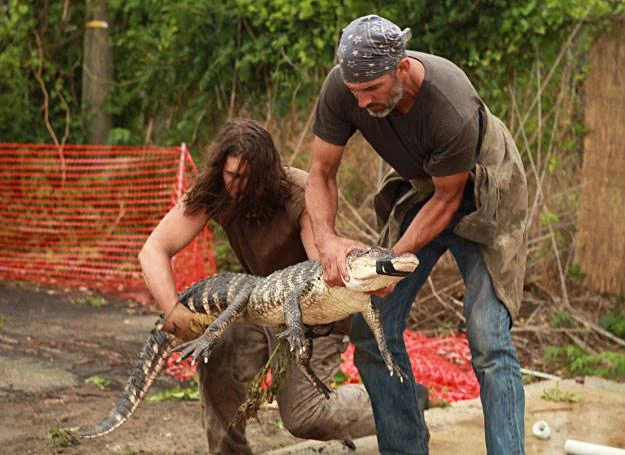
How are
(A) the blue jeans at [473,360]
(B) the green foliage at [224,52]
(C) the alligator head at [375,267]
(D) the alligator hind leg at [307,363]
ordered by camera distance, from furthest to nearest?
(B) the green foliage at [224,52] → (A) the blue jeans at [473,360] → (D) the alligator hind leg at [307,363] → (C) the alligator head at [375,267]

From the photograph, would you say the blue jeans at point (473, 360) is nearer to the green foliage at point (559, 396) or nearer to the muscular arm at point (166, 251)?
the muscular arm at point (166, 251)

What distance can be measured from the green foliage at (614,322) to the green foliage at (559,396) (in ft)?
6.80

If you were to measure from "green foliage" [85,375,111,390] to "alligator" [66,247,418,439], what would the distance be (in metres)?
1.92

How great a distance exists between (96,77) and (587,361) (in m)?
7.50

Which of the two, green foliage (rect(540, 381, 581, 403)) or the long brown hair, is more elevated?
the long brown hair

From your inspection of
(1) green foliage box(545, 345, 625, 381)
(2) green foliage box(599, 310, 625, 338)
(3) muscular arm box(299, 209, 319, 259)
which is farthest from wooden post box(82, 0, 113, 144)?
(3) muscular arm box(299, 209, 319, 259)

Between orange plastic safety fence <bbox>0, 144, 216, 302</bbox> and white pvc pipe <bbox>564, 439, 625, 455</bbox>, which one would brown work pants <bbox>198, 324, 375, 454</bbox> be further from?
orange plastic safety fence <bbox>0, 144, 216, 302</bbox>

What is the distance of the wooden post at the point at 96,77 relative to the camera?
12523 millimetres

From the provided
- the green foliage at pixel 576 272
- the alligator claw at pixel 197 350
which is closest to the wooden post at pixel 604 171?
the green foliage at pixel 576 272

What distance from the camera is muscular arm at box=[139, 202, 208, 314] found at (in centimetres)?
473

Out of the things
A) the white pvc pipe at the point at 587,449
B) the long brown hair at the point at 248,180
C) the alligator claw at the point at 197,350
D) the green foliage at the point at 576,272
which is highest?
the long brown hair at the point at 248,180

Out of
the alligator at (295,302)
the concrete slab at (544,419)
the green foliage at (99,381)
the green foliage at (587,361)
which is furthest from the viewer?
the green foliage at (587,361)

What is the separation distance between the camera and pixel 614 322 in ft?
27.6

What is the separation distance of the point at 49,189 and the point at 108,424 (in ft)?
24.8
